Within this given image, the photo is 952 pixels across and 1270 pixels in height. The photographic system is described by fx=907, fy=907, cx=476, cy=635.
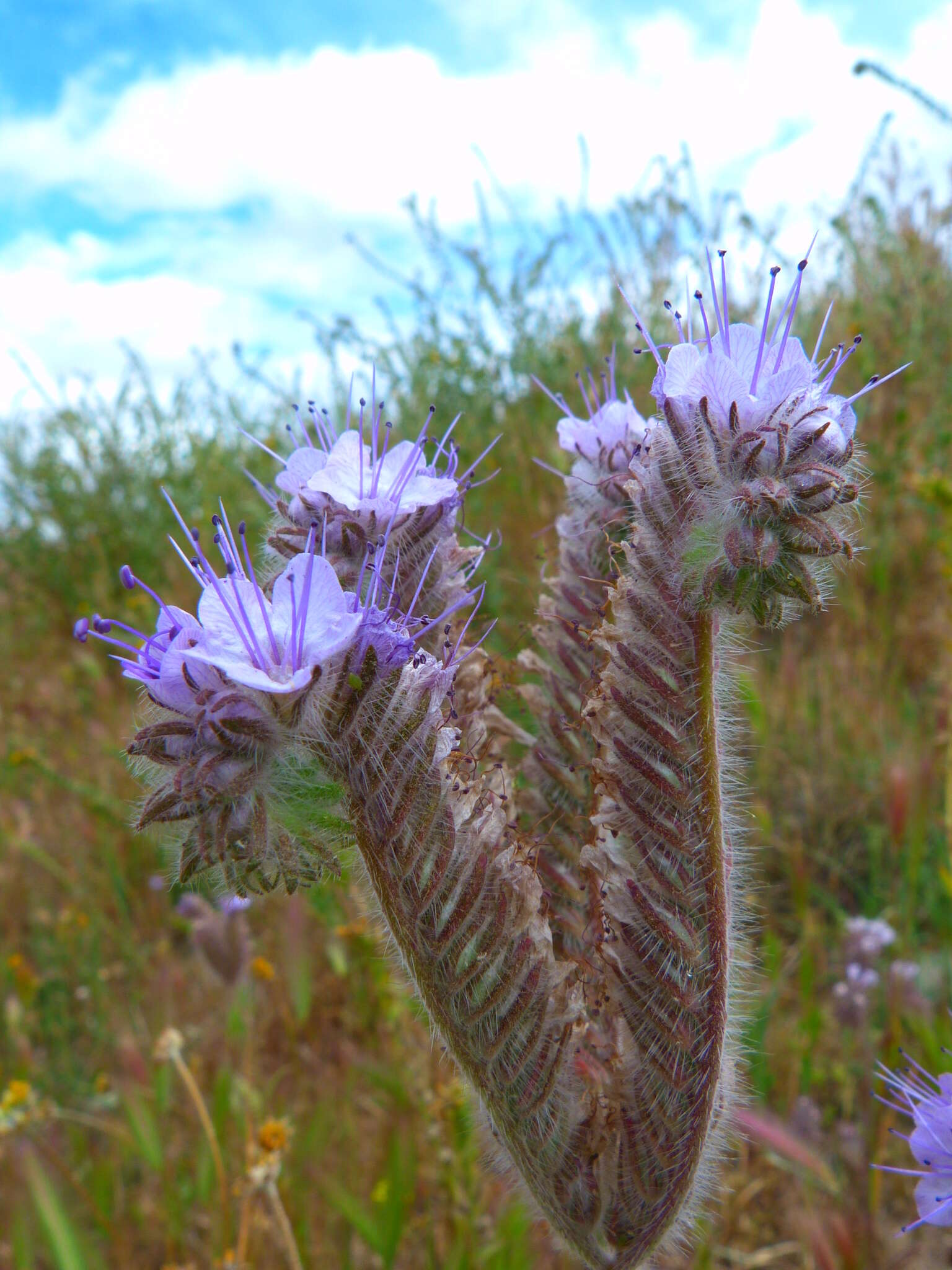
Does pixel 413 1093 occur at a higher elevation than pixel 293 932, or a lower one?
lower

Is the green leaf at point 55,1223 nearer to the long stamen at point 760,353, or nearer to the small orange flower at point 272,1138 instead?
the small orange flower at point 272,1138

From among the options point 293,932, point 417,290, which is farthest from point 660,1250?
point 417,290

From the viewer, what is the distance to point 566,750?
116cm

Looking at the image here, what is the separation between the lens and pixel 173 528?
22.2ft

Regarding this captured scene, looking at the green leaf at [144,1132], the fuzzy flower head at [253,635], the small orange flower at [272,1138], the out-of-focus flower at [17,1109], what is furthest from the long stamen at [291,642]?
the out-of-focus flower at [17,1109]

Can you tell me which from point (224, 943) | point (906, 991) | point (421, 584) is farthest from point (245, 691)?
point (906, 991)

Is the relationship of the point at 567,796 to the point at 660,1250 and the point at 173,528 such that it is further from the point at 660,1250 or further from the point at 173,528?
the point at 173,528

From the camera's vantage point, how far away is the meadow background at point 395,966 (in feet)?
6.61

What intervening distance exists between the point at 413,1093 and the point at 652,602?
164 cm

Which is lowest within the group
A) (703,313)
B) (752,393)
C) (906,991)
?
(906,991)

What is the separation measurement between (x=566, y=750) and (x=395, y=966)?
13.1 inches

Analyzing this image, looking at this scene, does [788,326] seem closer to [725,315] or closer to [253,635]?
[725,315]

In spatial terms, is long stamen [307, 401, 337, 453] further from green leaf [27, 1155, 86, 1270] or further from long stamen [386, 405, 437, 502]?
green leaf [27, 1155, 86, 1270]

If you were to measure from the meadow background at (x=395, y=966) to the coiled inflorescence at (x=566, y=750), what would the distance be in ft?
0.53
